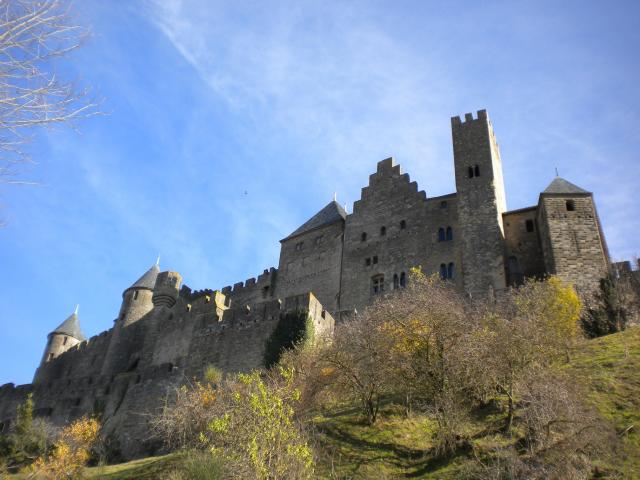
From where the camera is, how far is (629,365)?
15703 mm

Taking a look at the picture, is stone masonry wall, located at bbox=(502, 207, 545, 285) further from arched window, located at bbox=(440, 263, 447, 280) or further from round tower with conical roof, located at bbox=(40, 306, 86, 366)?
round tower with conical roof, located at bbox=(40, 306, 86, 366)

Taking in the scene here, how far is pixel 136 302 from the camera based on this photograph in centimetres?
3962

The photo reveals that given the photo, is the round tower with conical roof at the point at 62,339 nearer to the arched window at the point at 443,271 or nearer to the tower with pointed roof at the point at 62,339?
the tower with pointed roof at the point at 62,339

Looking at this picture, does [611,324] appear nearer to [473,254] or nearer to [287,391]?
[473,254]

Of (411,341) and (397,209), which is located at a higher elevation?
(397,209)

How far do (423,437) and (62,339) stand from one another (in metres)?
38.2

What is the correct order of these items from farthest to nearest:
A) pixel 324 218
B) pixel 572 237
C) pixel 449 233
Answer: pixel 324 218, pixel 449 233, pixel 572 237

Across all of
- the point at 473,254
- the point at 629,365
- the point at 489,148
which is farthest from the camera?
the point at 489,148

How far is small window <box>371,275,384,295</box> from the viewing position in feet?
104

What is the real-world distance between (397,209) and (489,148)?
597cm

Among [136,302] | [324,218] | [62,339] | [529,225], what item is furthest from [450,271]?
[62,339]

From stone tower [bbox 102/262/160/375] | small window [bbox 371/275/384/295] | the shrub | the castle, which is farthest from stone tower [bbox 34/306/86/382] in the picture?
small window [bbox 371/275/384/295]

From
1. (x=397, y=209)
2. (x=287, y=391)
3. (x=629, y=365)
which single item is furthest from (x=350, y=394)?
(x=397, y=209)

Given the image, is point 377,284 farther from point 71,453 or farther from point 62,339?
point 62,339
